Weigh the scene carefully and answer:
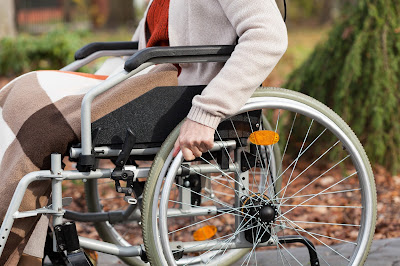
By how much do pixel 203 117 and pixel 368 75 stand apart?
2256mm

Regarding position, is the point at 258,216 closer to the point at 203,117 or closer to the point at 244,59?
the point at 203,117

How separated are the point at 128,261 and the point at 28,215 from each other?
821 mm

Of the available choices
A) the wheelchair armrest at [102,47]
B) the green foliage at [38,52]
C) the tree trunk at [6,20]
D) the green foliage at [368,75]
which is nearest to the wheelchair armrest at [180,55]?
the wheelchair armrest at [102,47]

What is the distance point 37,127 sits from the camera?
2.00m

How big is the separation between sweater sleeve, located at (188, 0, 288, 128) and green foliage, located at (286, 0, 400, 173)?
6.83ft

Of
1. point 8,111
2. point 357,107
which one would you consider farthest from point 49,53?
point 8,111

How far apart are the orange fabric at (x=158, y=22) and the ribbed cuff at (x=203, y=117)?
407mm

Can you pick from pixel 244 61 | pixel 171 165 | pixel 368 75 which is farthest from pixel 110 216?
pixel 368 75

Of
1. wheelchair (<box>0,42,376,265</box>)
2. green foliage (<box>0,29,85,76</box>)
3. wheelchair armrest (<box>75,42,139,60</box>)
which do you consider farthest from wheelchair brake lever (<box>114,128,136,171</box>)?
green foliage (<box>0,29,85,76</box>)

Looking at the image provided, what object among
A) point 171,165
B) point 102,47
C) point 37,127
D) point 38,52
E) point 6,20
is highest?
point 6,20

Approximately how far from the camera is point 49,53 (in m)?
6.54

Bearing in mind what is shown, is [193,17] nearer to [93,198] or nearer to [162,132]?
[162,132]

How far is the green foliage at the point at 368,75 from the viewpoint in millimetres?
3914

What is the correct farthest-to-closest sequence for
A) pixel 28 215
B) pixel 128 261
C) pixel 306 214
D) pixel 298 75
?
pixel 298 75 → pixel 306 214 → pixel 128 261 → pixel 28 215
